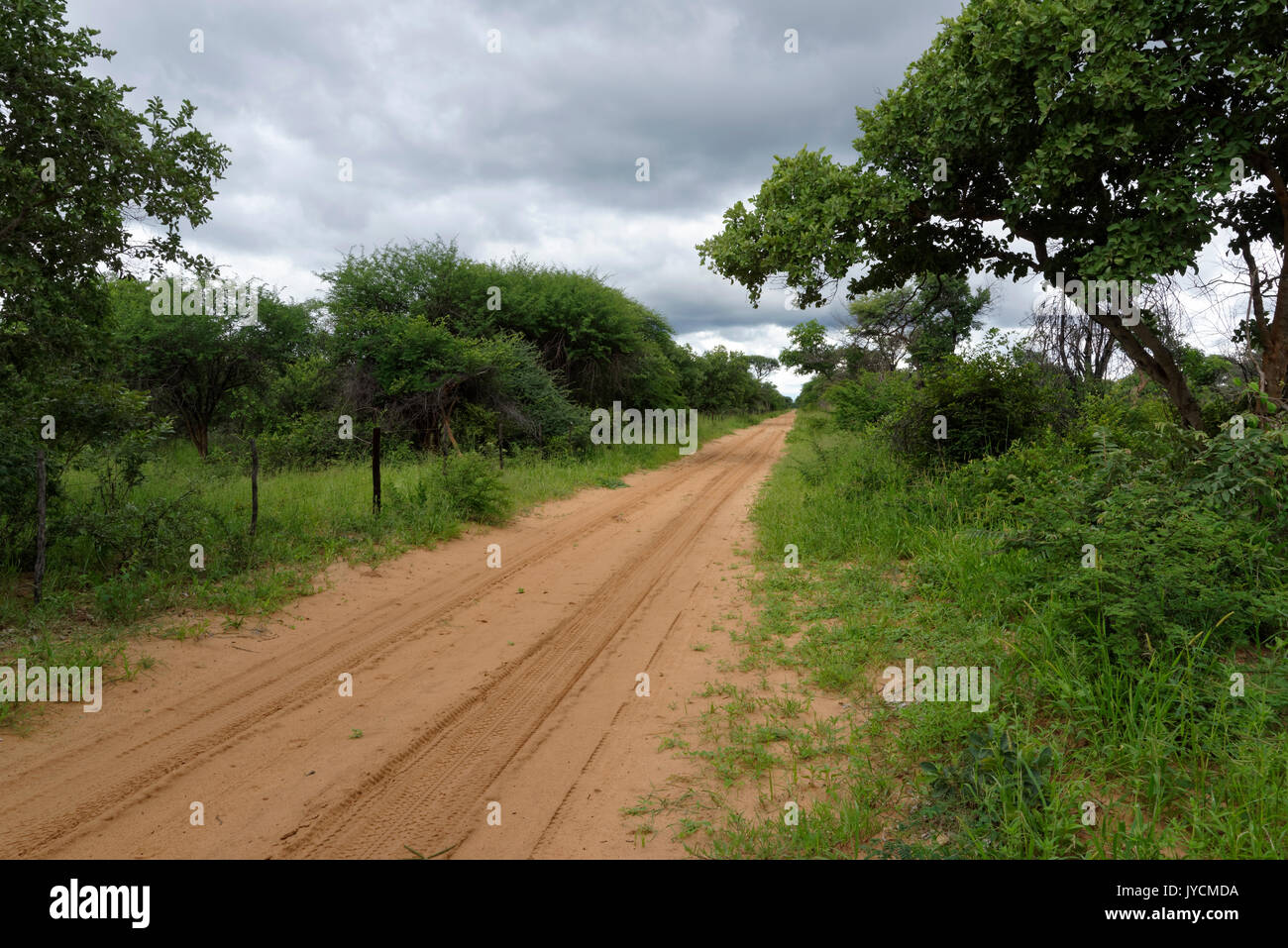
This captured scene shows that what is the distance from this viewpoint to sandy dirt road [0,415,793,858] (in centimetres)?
300

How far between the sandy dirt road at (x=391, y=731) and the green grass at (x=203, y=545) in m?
0.45

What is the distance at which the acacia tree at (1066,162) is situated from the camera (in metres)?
6.02

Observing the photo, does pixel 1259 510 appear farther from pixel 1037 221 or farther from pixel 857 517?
pixel 1037 221

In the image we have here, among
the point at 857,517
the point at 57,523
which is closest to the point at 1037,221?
the point at 857,517

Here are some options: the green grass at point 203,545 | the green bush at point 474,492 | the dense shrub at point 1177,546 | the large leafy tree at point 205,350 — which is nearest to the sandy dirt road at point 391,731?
the green grass at point 203,545

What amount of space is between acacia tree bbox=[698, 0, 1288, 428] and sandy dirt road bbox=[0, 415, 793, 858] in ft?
16.5

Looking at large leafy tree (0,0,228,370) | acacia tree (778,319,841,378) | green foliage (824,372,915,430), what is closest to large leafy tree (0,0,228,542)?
large leafy tree (0,0,228,370)

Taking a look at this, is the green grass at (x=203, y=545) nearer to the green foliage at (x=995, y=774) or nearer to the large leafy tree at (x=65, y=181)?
the large leafy tree at (x=65, y=181)

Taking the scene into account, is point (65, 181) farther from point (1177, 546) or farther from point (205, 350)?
point (205, 350)

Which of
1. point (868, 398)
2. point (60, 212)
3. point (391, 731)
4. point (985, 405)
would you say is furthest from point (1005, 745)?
point (868, 398)

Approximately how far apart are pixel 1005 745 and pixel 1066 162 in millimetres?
6264

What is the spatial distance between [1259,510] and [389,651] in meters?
6.48

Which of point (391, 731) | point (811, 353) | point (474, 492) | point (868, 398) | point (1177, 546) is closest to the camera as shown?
point (1177, 546)

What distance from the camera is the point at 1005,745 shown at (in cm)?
312
